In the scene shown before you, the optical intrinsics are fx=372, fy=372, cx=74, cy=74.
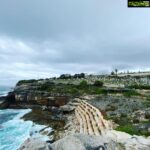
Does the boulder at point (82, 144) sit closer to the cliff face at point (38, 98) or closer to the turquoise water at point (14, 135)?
the turquoise water at point (14, 135)

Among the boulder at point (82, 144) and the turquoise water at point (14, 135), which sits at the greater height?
the boulder at point (82, 144)

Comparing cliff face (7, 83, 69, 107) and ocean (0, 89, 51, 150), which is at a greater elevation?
cliff face (7, 83, 69, 107)

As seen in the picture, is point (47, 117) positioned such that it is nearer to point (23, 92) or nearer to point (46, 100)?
point (46, 100)

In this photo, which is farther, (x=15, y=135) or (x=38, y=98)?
(x=38, y=98)

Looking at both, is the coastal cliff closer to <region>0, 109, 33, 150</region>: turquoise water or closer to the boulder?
the boulder

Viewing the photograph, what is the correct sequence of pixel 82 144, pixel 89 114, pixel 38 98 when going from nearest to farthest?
pixel 82 144, pixel 89 114, pixel 38 98

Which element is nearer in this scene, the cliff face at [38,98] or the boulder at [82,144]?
the boulder at [82,144]

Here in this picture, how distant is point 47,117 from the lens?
56.6 meters

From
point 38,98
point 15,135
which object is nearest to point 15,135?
point 15,135

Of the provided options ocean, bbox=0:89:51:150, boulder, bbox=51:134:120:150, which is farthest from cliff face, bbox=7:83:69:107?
boulder, bbox=51:134:120:150

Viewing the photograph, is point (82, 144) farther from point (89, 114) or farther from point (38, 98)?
point (38, 98)

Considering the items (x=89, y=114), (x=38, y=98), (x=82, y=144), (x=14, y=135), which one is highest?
(x=38, y=98)

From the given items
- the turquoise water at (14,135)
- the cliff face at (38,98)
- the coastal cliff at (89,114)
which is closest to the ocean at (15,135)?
the turquoise water at (14,135)

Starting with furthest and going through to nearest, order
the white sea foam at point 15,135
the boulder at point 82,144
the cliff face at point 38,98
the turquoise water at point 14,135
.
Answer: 1. the cliff face at point 38,98
2. the white sea foam at point 15,135
3. the turquoise water at point 14,135
4. the boulder at point 82,144
